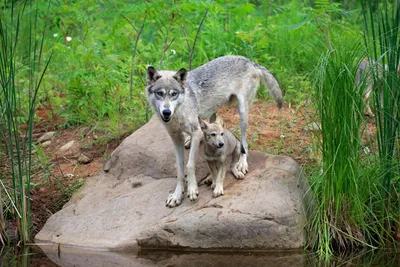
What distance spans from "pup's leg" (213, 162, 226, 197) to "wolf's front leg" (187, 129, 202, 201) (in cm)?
24

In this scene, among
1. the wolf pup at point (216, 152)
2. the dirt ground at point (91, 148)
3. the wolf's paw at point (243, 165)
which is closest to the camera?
the wolf pup at point (216, 152)

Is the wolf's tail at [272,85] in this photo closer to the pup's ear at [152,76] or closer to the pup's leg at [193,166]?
the pup's leg at [193,166]

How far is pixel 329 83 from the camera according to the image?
652cm

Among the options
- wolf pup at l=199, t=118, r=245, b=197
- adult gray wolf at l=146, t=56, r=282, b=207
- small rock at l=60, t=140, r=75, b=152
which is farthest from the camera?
small rock at l=60, t=140, r=75, b=152

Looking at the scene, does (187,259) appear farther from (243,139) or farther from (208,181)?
(243,139)

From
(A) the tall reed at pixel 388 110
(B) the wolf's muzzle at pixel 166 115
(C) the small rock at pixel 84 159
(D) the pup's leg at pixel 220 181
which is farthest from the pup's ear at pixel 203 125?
(C) the small rock at pixel 84 159

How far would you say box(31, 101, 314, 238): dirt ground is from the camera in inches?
333

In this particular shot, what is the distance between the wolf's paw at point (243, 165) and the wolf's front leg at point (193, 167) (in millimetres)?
599

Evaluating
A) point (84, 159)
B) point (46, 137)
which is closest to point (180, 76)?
point (84, 159)

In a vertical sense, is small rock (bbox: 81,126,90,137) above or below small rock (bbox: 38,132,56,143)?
above

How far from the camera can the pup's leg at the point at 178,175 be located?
725 cm

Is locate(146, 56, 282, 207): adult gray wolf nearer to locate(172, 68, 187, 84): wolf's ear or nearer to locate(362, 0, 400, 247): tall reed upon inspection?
locate(172, 68, 187, 84): wolf's ear

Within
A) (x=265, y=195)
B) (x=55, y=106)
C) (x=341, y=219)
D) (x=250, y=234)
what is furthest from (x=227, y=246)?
(x=55, y=106)

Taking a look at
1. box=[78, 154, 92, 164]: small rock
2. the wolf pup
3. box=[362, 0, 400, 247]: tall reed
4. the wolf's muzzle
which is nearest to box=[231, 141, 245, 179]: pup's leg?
the wolf pup
